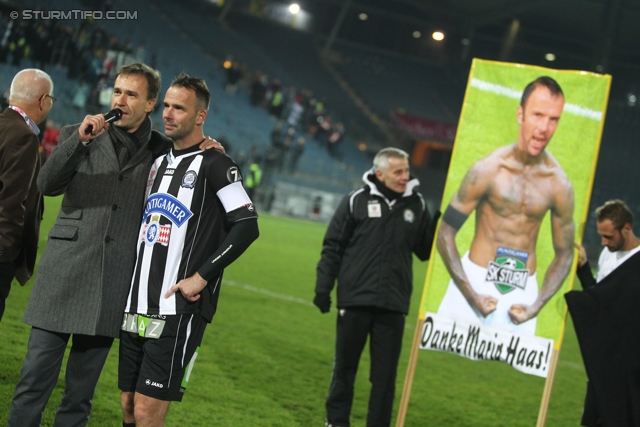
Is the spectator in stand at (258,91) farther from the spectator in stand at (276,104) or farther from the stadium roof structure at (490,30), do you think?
the stadium roof structure at (490,30)

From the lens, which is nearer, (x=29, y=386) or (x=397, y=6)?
(x=29, y=386)

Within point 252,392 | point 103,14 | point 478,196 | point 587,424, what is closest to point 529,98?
point 478,196

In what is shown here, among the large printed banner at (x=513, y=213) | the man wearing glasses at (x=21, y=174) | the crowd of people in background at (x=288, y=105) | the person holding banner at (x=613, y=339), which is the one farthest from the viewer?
the crowd of people in background at (x=288, y=105)

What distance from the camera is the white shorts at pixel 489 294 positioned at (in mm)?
5035

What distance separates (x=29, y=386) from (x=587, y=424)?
3293mm

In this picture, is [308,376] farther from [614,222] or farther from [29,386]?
[29,386]

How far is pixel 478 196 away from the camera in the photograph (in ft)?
16.9

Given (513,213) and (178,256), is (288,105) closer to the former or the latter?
(513,213)

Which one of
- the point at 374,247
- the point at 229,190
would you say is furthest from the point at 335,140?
the point at 229,190

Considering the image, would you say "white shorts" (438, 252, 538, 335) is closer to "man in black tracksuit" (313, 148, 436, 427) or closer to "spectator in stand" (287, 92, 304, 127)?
"man in black tracksuit" (313, 148, 436, 427)

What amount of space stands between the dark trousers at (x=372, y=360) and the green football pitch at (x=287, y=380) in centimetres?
41

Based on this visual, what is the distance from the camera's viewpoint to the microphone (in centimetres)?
342

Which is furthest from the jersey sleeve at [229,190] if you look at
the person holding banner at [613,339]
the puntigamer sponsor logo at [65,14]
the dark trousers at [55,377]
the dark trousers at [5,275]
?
the puntigamer sponsor logo at [65,14]

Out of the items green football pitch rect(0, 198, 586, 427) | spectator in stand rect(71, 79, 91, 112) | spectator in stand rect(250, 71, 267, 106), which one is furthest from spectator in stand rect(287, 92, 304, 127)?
green football pitch rect(0, 198, 586, 427)
